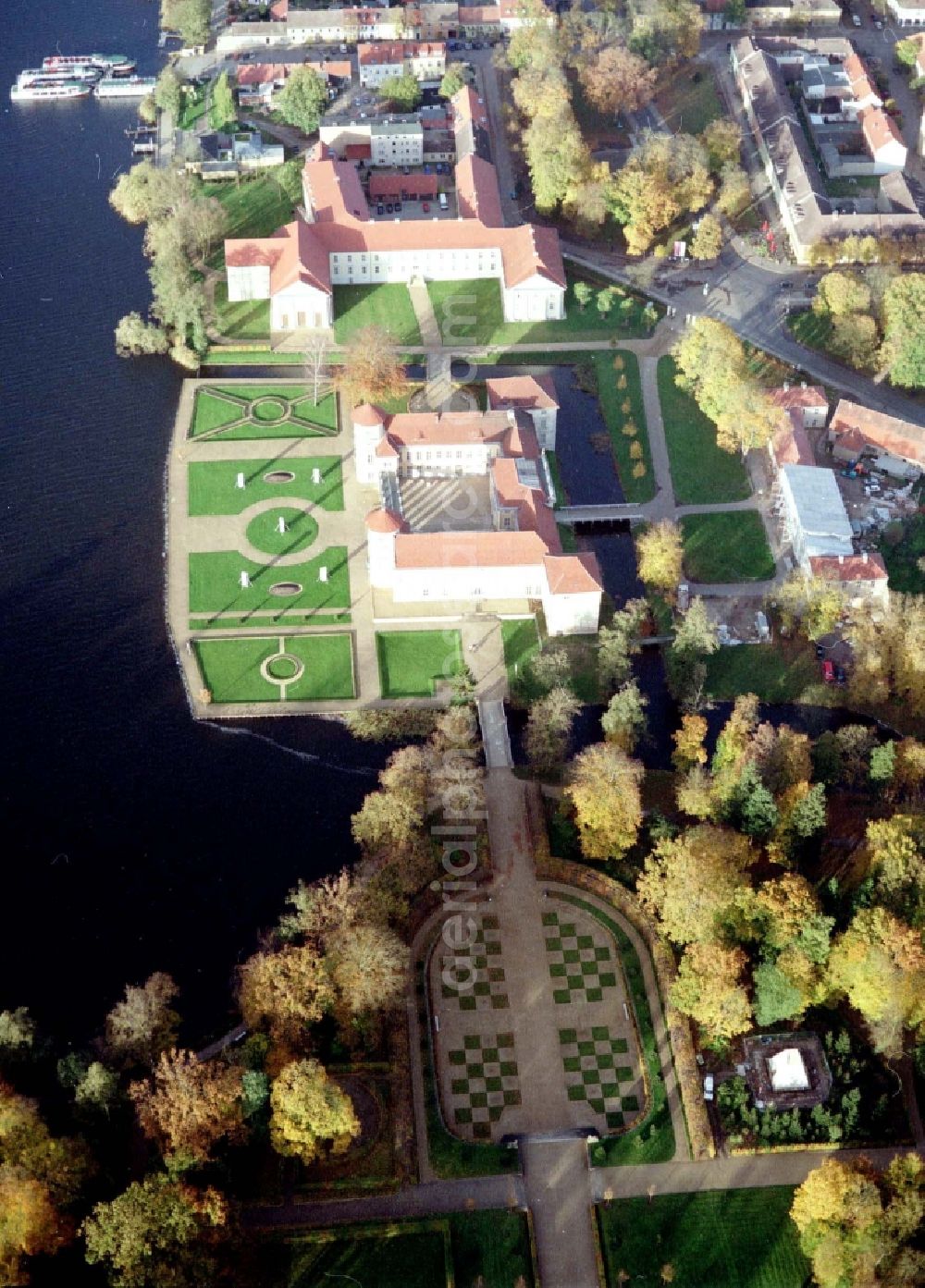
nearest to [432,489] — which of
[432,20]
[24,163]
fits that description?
[24,163]

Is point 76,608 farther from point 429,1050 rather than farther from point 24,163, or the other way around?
point 24,163

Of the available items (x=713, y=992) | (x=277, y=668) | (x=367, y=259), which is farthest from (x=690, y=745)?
(x=367, y=259)

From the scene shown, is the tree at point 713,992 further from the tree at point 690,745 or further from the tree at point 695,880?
the tree at point 690,745

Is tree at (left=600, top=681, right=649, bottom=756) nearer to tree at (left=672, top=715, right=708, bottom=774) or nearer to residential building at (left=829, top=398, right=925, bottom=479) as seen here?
tree at (left=672, top=715, right=708, bottom=774)

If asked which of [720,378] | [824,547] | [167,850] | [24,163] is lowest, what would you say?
[167,850]

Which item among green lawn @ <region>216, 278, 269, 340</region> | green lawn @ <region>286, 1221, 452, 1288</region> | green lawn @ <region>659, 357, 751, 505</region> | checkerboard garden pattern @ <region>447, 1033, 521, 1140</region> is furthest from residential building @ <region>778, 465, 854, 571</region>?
green lawn @ <region>286, 1221, 452, 1288</region>

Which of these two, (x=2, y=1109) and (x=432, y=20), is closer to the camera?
(x=2, y=1109)
